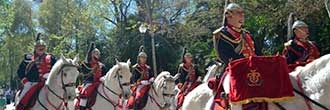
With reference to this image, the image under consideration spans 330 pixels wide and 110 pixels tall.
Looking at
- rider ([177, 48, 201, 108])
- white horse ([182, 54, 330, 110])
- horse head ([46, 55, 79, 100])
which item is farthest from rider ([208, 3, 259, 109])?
rider ([177, 48, 201, 108])

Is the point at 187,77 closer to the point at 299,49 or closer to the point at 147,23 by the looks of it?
the point at 299,49

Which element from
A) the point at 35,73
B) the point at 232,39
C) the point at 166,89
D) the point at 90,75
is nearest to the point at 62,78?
the point at 35,73

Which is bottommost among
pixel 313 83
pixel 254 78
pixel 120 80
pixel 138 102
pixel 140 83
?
pixel 138 102

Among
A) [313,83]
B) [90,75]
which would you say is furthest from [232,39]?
[90,75]

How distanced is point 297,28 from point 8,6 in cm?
3286

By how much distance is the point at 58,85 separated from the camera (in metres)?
13.6

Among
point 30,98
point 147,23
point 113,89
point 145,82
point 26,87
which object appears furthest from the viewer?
point 147,23

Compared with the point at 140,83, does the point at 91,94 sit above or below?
above

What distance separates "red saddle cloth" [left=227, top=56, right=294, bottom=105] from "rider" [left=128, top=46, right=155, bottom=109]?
1084 centimetres

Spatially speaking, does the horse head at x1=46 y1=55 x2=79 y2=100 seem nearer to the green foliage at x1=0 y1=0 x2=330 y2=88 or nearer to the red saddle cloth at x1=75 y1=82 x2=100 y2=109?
the red saddle cloth at x1=75 y1=82 x2=100 y2=109

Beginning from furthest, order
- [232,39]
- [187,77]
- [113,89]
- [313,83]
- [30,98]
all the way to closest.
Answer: [187,77] < [113,89] < [30,98] < [232,39] < [313,83]

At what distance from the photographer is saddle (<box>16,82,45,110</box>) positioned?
13797 mm

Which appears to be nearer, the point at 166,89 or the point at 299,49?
the point at 299,49

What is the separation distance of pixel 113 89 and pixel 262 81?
8925 mm
